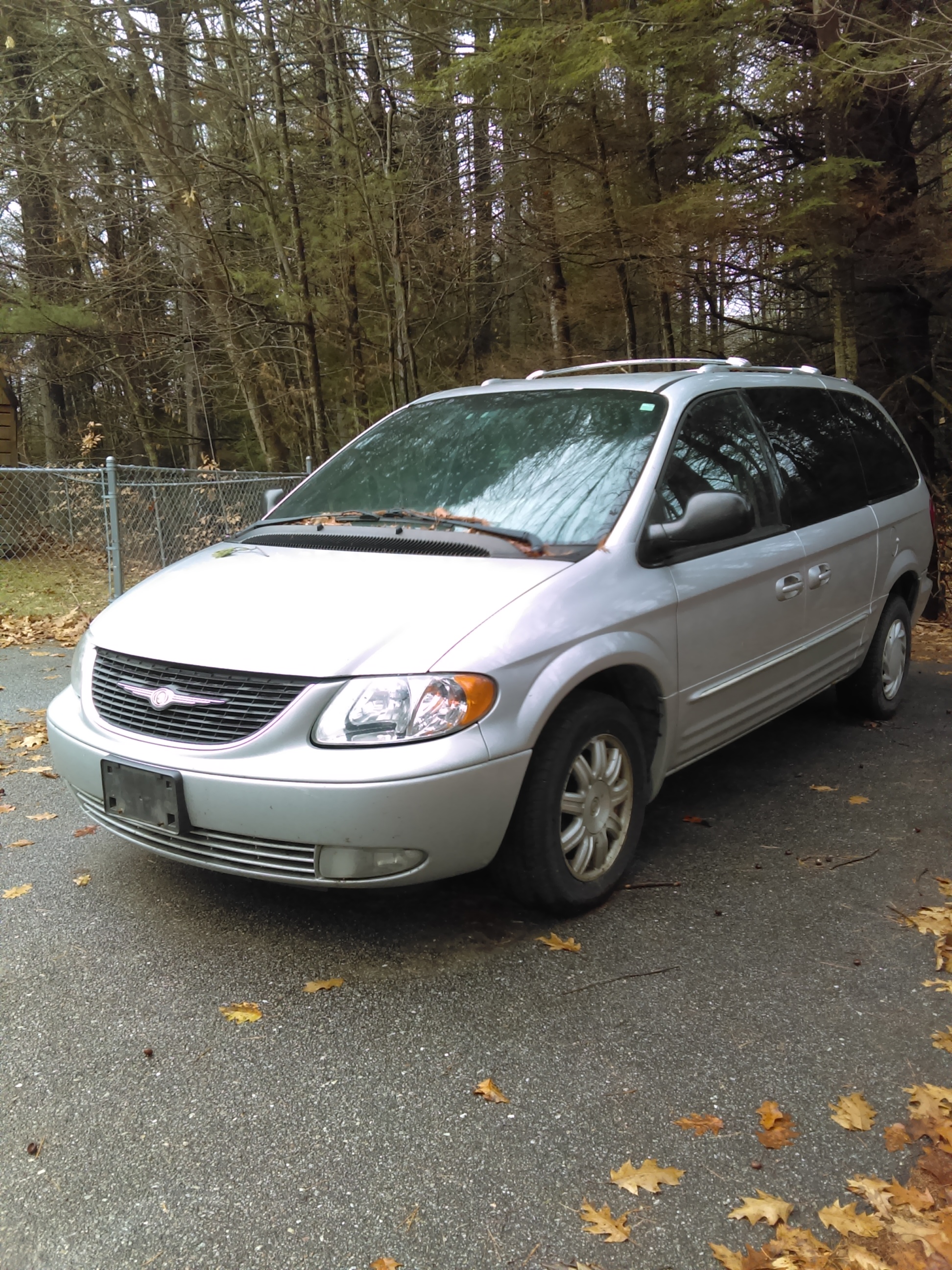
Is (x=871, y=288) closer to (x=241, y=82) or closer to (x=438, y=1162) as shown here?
(x=241, y=82)

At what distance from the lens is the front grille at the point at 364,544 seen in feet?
11.9

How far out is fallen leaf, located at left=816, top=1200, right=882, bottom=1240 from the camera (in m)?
2.14

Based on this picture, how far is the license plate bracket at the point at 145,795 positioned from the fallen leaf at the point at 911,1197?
2072 mm

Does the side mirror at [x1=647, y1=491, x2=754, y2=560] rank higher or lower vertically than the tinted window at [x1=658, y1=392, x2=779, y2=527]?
lower

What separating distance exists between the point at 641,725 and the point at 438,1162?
1.81m

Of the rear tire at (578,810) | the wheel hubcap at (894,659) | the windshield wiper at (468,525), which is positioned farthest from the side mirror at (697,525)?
the wheel hubcap at (894,659)

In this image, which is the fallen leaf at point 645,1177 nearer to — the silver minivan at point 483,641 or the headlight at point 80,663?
the silver minivan at point 483,641

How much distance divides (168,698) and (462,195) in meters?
10.4

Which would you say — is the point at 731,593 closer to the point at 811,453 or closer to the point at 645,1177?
the point at 811,453

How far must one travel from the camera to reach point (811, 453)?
16.3 feet

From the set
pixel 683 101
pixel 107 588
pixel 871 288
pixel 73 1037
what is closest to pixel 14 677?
pixel 107 588

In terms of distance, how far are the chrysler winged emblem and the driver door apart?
170cm

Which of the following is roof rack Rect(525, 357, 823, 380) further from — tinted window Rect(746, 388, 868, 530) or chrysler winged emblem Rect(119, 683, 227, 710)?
chrysler winged emblem Rect(119, 683, 227, 710)

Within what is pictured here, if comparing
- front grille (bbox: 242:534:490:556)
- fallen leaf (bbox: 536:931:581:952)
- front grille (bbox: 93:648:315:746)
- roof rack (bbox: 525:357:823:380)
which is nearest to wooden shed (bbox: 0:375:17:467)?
roof rack (bbox: 525:357:823:380)
